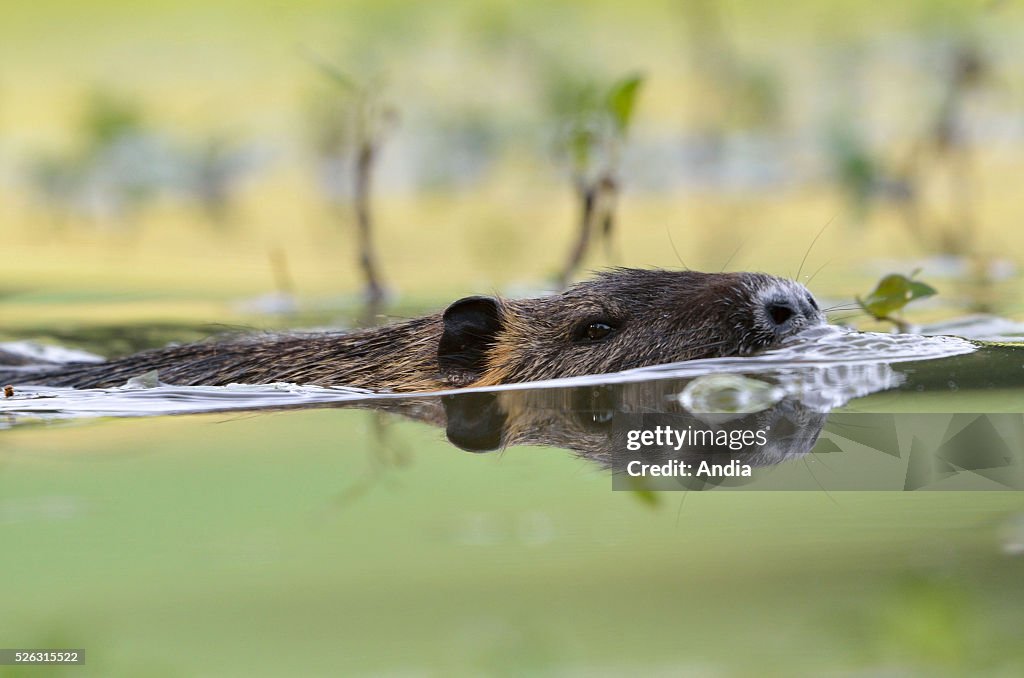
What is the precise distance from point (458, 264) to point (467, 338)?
3340 millimetres

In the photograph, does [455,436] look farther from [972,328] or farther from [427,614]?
[972,328]

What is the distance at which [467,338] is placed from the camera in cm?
434

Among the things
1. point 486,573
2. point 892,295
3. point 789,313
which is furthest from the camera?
point 892,295

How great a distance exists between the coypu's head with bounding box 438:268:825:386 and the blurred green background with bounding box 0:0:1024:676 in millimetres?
630

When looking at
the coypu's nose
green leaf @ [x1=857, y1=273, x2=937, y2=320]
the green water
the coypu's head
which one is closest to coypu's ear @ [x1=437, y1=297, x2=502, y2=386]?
the coypu's head

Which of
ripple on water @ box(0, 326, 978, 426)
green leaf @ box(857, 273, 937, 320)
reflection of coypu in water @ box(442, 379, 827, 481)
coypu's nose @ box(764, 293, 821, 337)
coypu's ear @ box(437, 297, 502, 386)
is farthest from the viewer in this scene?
green leaf @ box(857, 273, 937, 320)

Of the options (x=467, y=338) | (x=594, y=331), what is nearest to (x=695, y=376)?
(x=594, y=331)

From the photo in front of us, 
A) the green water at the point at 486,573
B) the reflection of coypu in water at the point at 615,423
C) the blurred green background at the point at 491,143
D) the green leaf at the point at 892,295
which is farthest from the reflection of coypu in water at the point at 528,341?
the blurred green background at the point at 491,143

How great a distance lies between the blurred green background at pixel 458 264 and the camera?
220 centimetres

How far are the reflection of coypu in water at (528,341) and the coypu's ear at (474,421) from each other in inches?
8.7

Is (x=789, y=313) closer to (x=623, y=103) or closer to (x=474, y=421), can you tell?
(x=474, y=421)

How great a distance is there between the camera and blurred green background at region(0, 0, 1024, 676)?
7.22 feet

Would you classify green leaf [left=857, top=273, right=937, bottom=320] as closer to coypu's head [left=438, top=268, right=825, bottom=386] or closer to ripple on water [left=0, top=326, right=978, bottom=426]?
ripple on water [left=0, top=326, right=978, bottom=426]

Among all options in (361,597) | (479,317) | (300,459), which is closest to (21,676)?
(361,597)
